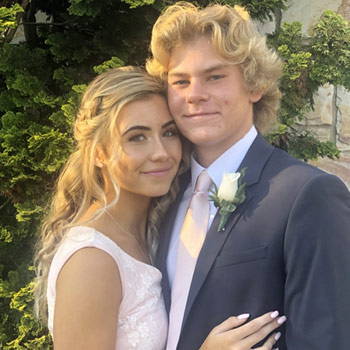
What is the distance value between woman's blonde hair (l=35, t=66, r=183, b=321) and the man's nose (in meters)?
0.20

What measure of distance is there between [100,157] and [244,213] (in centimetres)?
73

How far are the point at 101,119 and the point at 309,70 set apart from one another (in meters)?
1.54

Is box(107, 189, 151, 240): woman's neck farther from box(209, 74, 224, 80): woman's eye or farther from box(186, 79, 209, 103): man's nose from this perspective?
box(209, 74, 224, 80): woman's eye

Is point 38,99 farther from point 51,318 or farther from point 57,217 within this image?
point 51,318

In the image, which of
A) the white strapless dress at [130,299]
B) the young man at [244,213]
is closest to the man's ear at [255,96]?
the young man at [244,213]

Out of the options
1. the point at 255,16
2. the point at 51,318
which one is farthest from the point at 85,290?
the point at 255,16

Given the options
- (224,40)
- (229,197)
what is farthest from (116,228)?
(224,40)

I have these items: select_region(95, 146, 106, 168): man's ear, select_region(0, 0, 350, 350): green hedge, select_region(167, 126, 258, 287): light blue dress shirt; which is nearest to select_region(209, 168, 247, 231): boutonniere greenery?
select_region(167, 126, 258, 287): light blue dress shirt

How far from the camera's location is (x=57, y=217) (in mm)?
2467

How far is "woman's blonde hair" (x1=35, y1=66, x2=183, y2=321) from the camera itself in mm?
2232

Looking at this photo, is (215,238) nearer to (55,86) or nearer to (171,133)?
(171,133)

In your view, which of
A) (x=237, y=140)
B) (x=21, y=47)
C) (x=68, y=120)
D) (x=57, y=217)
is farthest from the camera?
(x=21, y=47)

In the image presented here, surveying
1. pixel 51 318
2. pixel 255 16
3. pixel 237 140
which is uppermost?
pixel 255 16

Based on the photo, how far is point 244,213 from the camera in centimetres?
196
